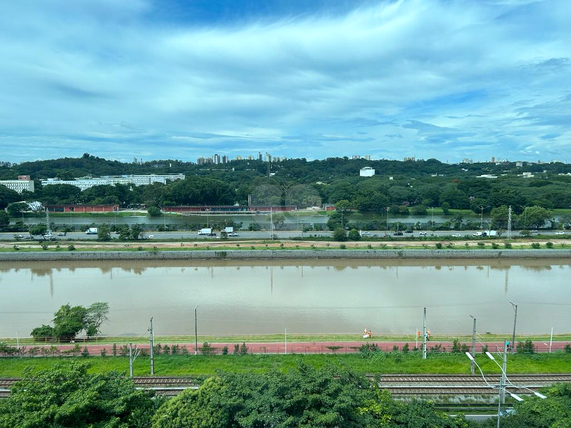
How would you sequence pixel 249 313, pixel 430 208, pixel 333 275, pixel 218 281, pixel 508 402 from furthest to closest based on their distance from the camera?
pixel 430 208, pixel 333 275, pixel 218 281, pixel 249 313, pixel 508 402

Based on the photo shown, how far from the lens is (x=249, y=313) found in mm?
9039

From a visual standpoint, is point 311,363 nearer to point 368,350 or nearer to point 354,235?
point 368,350

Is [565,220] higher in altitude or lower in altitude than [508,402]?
higher

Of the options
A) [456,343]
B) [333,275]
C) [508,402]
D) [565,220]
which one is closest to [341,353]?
[456,343]

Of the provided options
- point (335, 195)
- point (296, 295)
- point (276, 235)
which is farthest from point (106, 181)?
point (296, 295)

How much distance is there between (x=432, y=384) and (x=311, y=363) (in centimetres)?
180

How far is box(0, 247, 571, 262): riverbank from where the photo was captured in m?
14.8

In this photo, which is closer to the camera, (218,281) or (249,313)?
(249,313)

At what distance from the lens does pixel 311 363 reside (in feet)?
20.9

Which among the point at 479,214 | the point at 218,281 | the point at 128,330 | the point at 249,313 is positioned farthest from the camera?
the point at 479,214

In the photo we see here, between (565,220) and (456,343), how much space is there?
17419 mm

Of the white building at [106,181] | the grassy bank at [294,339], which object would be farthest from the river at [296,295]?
the white building at [106,181]

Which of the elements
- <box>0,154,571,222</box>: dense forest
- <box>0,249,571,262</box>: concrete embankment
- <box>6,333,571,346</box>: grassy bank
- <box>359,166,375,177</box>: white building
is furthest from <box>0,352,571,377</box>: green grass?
<box>359,166,375,177</box>: white building

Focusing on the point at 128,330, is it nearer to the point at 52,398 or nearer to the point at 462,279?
the point at 52,398
